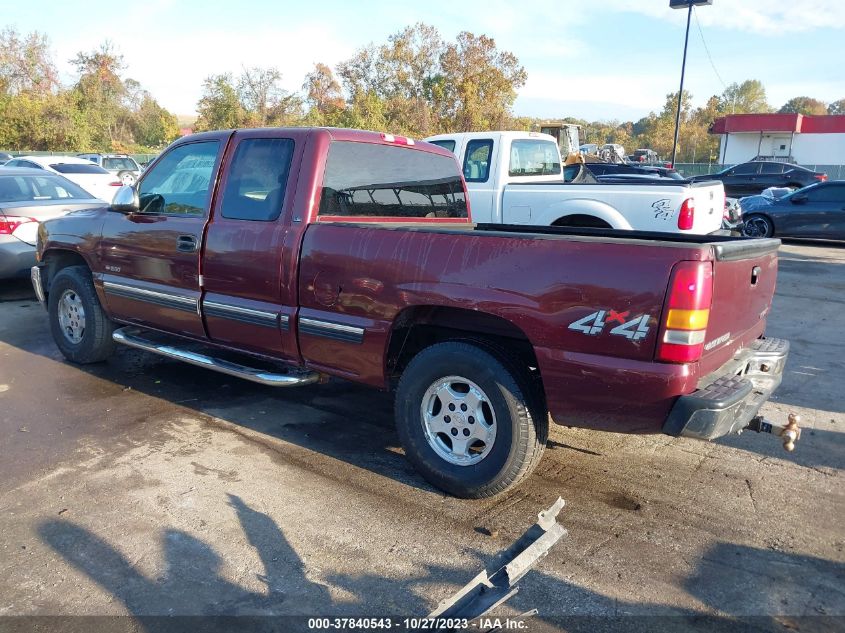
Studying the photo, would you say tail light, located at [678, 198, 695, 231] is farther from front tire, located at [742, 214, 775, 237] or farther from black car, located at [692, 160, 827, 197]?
black car, located at [692, 160, 827, 197]

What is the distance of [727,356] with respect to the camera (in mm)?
3416

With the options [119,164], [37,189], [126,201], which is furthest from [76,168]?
[126,201]

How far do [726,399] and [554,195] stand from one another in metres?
5.41

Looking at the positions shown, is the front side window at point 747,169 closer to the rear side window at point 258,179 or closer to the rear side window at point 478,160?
the rear side window at point 478,160

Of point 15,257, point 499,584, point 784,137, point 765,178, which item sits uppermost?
point 784,137

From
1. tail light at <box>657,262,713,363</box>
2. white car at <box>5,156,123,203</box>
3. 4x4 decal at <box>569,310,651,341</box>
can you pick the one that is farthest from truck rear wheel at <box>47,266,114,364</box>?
white car at <box>5,156,123,203</box>

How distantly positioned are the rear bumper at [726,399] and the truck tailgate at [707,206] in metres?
3.96

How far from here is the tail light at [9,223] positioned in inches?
308

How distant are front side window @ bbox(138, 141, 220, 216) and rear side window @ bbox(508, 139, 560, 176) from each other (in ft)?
16.2

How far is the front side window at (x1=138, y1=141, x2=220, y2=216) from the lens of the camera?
4.64 m

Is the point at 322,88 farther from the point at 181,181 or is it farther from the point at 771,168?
the point at 181,181

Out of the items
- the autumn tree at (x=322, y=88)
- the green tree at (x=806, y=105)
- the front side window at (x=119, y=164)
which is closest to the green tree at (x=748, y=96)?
the green tree at (x=806, y=105)

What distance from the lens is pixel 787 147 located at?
154ft

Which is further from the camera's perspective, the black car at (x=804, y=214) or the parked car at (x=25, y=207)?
the black car at (x=804, y=214)
